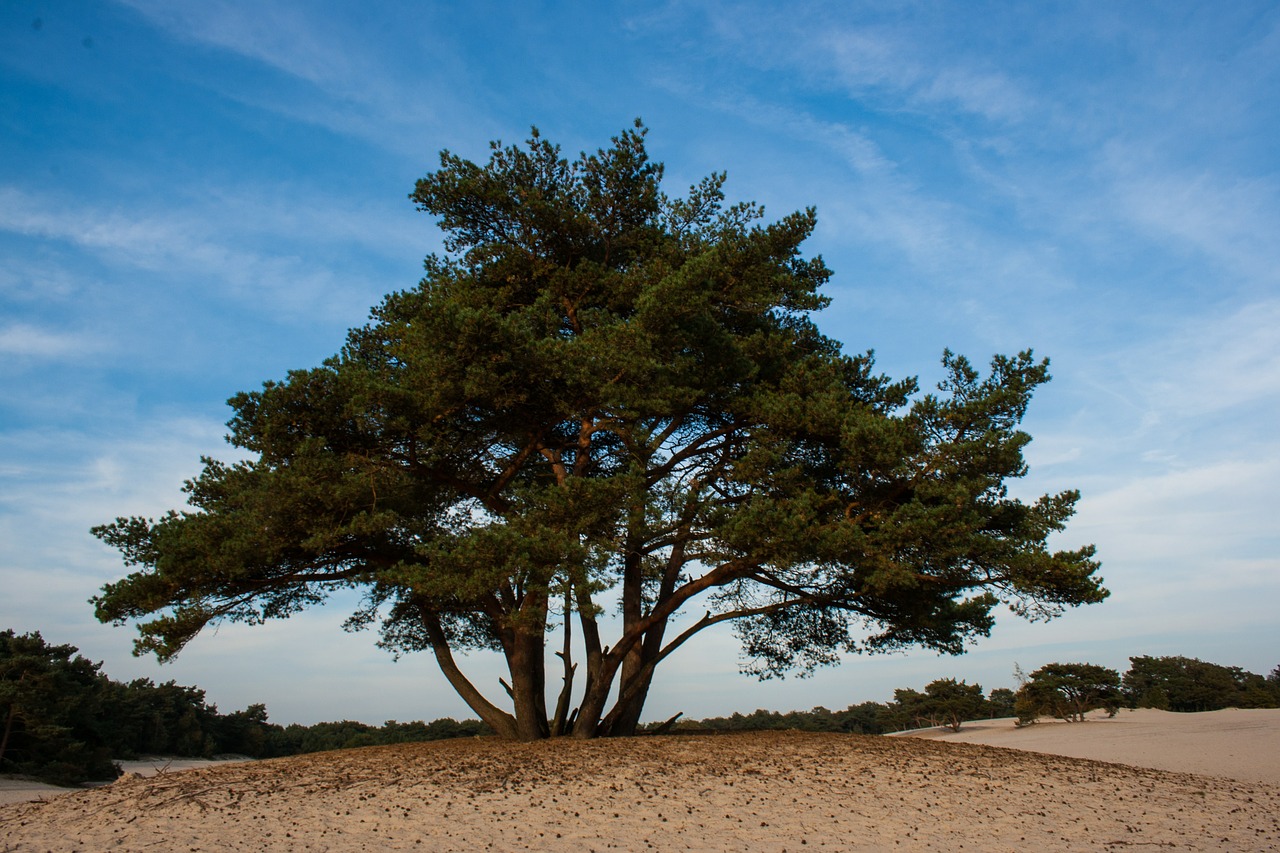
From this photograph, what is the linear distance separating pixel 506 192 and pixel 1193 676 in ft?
131

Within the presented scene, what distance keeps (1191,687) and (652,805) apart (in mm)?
37783

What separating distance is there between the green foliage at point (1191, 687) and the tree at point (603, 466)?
28022 millimetres

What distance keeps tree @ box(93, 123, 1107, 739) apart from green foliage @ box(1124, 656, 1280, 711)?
28.0m

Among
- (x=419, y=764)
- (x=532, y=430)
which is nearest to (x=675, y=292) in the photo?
(x=532, y=430)

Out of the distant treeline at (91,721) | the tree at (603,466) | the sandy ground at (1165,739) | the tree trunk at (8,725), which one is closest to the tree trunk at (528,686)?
the tree at (603,466)

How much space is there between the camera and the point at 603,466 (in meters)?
15.3

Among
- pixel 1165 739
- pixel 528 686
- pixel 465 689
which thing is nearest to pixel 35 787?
pixel 465 689

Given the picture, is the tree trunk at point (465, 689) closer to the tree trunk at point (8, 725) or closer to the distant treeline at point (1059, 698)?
the tree trunk at point (8, 725)

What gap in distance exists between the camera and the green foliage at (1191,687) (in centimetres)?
3438

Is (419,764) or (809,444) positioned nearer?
(419,764)

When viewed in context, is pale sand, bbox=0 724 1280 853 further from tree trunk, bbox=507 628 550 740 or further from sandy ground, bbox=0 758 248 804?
sandy ground, bbox=0 758 248 804

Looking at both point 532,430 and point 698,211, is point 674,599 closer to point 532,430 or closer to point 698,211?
point 532,430

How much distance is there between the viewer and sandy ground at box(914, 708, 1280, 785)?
1506cm

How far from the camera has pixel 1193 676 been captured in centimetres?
3697
